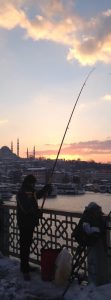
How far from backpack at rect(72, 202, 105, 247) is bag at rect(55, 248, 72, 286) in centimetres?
31

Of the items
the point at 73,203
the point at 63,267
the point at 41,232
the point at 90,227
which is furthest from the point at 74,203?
the point at 90,227

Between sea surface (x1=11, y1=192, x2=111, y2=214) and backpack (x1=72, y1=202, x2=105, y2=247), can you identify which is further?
sea surface (x1=11, y1=192, x2=111, y2=214)

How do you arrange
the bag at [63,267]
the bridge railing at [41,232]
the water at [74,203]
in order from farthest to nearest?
1. the water at [74,203]
2. the bridge railing at [41,232]
3. the bag at [63,267]

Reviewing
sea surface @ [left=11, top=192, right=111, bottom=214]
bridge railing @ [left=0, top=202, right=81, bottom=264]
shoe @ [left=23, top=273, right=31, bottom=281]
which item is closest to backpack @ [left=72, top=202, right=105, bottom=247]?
bridge railing @ [left=0, top=202, right=81, bottom=264]

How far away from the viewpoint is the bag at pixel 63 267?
6016 mm

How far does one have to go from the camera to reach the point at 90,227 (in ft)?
19.0

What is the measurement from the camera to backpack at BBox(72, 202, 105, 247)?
5766 millimetres

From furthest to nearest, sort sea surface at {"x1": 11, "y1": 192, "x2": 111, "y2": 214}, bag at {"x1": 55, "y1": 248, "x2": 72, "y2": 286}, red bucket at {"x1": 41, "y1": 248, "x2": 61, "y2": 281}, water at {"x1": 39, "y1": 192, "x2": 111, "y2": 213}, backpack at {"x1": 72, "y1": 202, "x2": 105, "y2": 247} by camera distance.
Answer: water at {"x1": 39, "y1": 192, "x2": 111, "y2": 213} < sea surface at {"x1": 11, "y1": 192, "x2": 111, "y2": 214} < red bucket at {"x1": 41, "y1": 248, "x2": 61, "y2": 281} < bag at {"x1": 55, "y1": 248, "x2": 72, "y2": 286} < backpack at {"x1": 72, "y1": 202, "x2": 105, "y2": 247}

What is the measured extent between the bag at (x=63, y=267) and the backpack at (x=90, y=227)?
308 millimetres

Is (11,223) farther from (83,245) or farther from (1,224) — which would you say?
(83,245)

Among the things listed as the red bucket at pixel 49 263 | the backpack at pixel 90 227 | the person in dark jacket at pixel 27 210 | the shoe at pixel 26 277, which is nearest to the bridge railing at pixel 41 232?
the red bucket at pixel 49 263

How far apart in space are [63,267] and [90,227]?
711 mm

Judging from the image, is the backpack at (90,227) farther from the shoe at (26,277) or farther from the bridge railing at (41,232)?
the shoe at (26,277)

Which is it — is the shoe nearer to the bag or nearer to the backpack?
the bag
